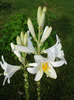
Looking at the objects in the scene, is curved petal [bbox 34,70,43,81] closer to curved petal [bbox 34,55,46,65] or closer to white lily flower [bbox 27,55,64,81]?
white lily flower [bbox 27,55,64,81]

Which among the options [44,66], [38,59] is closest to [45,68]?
[44,66]

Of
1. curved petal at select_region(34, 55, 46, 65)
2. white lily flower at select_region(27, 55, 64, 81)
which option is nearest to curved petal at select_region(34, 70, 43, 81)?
white lily flower at select_region(27, 55, 64, 81)

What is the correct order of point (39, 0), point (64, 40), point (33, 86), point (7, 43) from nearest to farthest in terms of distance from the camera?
point (33, 86)
point (7, 43)
point (64, 40)
point (39, 0)

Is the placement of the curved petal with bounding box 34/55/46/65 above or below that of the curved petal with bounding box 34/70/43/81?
above

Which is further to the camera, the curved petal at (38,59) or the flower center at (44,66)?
the flower center at (44,66)

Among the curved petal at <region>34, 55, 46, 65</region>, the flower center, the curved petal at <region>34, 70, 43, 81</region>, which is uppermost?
the curved petal at <region>34, 55, 46, 65</region>

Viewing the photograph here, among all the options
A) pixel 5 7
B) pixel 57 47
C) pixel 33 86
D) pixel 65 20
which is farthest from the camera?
pixel 5 7

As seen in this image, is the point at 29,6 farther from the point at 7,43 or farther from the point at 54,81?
the point at 54,81

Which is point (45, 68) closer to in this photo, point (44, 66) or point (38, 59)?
point (44, 66)

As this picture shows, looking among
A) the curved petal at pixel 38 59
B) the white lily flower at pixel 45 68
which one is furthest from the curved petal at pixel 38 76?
the curved petal at pixel 38 59

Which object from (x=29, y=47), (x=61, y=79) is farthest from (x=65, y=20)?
(x=29, y=47)

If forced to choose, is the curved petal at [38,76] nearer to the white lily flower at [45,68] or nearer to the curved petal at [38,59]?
the white lily flower at [45,68]
